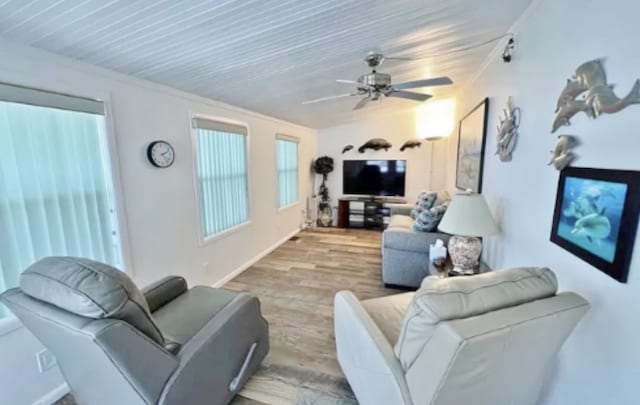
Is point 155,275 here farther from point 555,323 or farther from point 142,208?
point 555,323

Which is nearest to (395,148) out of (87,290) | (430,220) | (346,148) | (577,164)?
(346,148)

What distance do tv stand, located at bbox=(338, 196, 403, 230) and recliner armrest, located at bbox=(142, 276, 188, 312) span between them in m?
4.30

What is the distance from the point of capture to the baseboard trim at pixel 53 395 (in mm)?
1701

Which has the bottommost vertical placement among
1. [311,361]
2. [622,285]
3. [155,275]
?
[311,361]

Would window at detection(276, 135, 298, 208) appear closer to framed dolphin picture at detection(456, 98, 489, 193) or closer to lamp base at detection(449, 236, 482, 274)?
framed dolphin picture at detection(456, 98, 489, 193)

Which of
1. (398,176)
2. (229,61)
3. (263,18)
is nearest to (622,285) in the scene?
(263,18)

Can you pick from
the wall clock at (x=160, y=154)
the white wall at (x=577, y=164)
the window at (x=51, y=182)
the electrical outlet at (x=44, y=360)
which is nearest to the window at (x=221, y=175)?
the wall clock at (x=160, y=154)

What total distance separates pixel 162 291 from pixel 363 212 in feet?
15.3

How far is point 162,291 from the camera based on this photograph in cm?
192

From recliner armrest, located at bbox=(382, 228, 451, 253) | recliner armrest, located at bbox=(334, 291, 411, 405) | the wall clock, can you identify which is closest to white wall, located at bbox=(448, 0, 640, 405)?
recliner armrest, located at bbox=(334, 291, 411, 405)

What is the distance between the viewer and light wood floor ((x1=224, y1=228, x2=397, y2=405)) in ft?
6.10

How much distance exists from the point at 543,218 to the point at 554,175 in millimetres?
260

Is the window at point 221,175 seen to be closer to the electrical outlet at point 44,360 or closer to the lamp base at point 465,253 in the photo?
the electrical outlet at point 44,360

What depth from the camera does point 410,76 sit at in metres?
3.29
